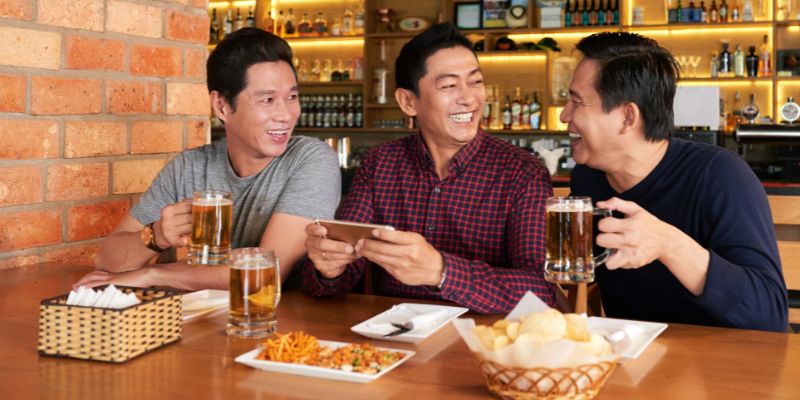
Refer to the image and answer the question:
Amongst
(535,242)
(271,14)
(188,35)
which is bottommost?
(535,242)

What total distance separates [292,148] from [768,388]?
4.86 ft

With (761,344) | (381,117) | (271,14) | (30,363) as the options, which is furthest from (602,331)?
(271,14)

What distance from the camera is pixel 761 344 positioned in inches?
56.1

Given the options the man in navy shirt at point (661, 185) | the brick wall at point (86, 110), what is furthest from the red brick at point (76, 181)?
the man in navy shirt at point (661, 185)

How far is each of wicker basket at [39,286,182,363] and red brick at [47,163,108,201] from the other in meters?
1.06

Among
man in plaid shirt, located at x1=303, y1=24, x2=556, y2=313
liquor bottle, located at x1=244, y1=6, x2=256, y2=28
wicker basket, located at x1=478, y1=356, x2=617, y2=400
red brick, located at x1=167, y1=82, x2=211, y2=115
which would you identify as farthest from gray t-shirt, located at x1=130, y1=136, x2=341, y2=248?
liquor bottle, located at x1=244, y1=6, x2=256, y2=28

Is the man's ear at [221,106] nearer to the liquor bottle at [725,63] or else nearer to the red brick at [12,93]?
the red brick at [12,93]

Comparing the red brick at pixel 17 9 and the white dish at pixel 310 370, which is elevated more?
the red brick at pixel 17 9

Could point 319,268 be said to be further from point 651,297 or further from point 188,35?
point 188,35

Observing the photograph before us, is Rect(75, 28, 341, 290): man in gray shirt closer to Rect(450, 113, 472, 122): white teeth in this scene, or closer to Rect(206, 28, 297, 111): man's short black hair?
Rect(206, 28, 297, 111): man's short black hair

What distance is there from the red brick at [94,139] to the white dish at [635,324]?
1577 millimetres

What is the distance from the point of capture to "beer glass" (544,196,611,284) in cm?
147

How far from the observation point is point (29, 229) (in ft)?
7.54

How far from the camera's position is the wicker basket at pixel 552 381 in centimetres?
Result: 107
